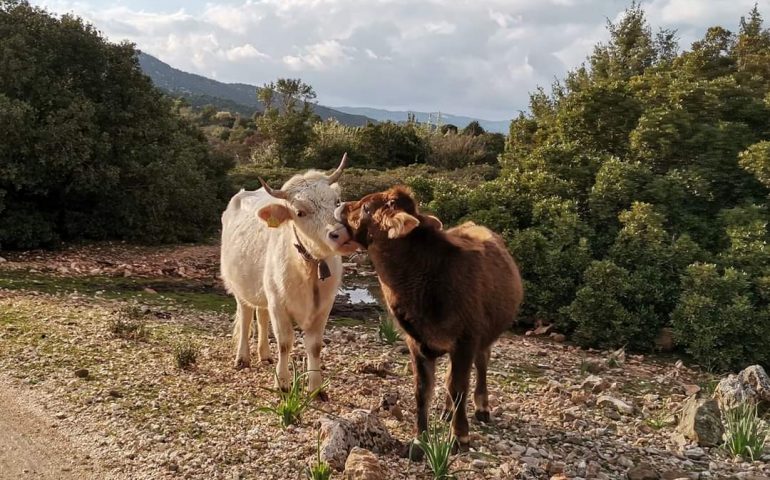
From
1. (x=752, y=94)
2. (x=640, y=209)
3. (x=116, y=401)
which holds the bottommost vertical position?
(x=116, y=401)

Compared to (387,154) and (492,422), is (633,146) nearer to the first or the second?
(492,422)

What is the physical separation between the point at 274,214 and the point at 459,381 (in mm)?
2228

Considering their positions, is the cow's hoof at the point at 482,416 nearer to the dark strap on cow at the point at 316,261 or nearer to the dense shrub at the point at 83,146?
the dark strap on cow at the point at 316,261

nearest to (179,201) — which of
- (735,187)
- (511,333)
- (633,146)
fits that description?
(511,333)

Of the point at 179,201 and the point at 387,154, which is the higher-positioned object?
the point at 387,154

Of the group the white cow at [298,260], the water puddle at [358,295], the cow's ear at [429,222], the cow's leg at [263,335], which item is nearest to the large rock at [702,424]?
the cow's ear at [429,222]

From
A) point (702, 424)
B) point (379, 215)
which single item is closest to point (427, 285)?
point (379, 215)

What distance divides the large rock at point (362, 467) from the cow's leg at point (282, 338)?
1804mm

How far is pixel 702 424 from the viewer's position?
5637mm

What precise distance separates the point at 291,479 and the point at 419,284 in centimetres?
174

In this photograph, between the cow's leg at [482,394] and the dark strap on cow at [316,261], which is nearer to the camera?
the dark strap on cow at [316,261]

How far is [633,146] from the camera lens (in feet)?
40.2

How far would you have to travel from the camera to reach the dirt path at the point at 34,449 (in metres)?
4.61

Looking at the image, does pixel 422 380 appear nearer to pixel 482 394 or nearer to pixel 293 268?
pixel 482 394
